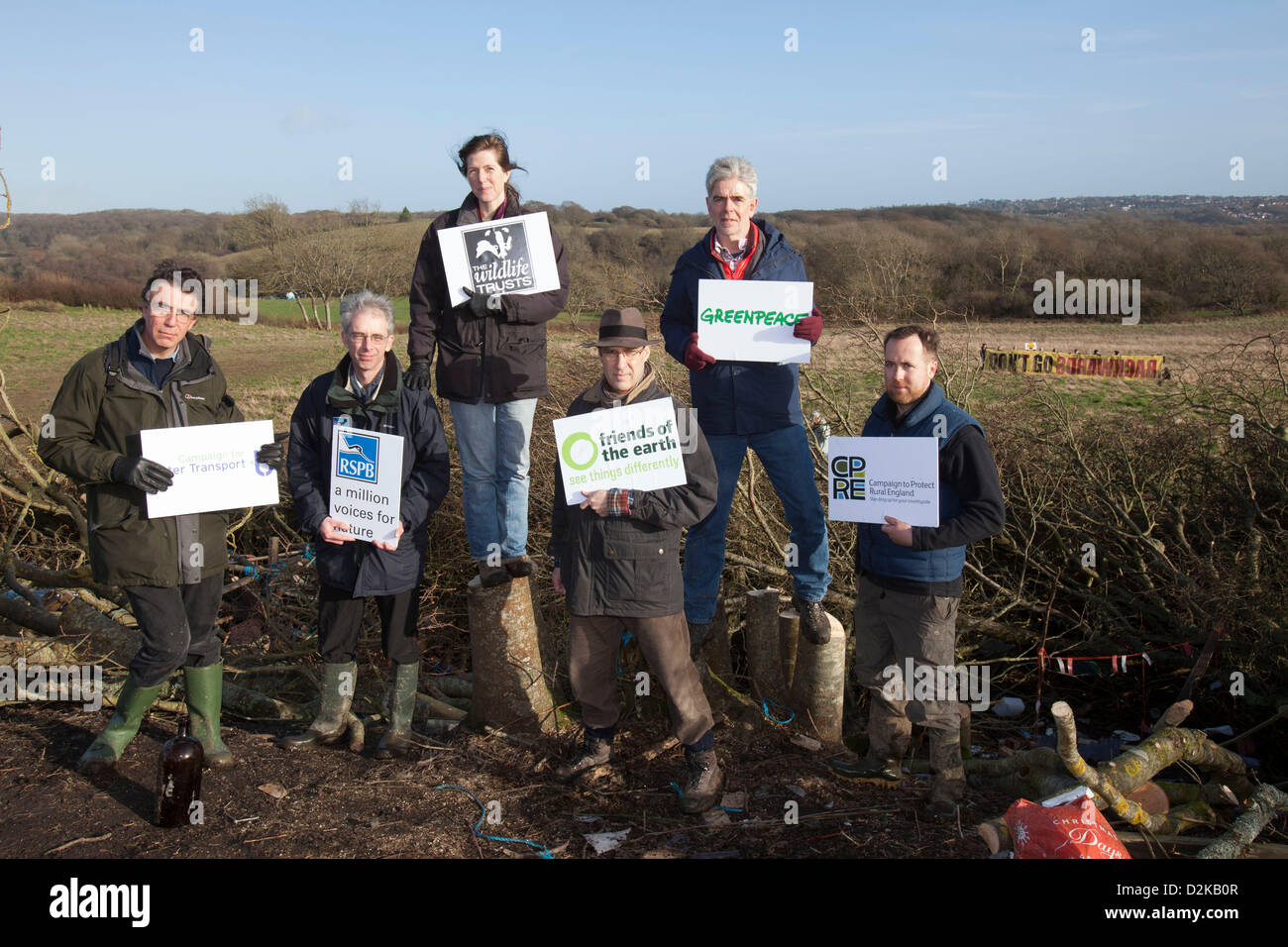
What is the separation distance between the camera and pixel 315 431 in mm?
4621

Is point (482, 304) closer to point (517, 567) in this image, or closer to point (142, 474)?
point (517, 567)

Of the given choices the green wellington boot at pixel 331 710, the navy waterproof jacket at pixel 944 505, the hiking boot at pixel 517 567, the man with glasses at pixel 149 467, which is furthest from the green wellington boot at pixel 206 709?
the navy waterproof jacket at pixel 944 505

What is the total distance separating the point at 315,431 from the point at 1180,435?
253 inches

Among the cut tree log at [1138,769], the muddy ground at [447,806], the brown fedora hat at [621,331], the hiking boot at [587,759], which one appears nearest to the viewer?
the cut tree log at [1138,769]

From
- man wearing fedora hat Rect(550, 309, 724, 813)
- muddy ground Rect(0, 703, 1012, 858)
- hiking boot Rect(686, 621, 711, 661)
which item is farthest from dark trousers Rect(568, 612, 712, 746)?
hiking boot Rect(686, 621, 711, 661)

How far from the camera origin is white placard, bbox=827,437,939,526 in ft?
13.2

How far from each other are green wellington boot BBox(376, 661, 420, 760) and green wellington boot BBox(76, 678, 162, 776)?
1.13 metres

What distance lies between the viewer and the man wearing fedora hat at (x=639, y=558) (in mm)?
4113

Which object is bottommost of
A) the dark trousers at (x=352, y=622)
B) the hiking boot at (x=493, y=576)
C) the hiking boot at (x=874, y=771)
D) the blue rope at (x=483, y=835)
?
the blue rope at (x=483, y=835)

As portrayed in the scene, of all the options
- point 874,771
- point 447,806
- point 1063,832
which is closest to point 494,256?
point 447,806

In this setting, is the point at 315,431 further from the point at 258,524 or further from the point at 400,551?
the point at 258,524

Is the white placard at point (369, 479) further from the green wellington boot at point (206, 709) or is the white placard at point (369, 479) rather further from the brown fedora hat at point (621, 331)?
the brown fedora hat at point (621, 331)

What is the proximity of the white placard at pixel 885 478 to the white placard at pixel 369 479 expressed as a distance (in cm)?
211

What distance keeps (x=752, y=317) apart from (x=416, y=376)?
5.70 ft
